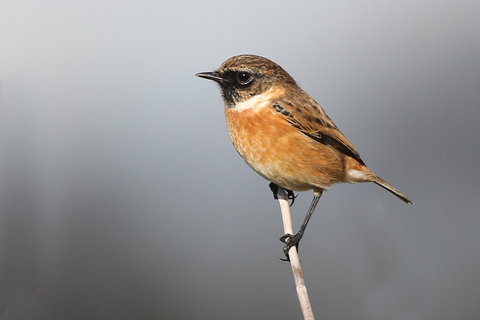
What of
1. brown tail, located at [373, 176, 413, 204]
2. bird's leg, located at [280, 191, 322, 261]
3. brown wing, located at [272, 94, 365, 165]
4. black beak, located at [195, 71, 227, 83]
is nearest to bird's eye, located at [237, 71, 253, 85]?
black beak, located at [195, 71, 227, 83]

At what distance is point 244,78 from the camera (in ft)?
13.2

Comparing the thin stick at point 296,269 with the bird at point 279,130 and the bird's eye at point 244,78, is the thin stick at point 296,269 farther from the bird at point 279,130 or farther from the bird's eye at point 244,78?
the bird's eye at point 244,78

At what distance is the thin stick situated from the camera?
3125mm

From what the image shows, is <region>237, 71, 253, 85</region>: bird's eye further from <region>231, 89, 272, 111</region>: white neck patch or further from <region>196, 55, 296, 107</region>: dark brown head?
<region>231, 89, 272, 111</region>: white neck patch

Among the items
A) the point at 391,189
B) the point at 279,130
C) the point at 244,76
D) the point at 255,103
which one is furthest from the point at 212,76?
the point at 391,189

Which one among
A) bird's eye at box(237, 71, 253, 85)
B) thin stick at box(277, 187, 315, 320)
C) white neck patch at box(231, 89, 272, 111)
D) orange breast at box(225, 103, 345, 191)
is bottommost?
thin stick at box(277, 187, 315, 320)

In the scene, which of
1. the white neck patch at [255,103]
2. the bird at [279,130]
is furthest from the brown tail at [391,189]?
the white neck patch at [255,103]

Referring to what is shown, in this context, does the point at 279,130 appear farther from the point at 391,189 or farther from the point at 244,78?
the point at 391,189

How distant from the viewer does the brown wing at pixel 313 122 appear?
413 cm

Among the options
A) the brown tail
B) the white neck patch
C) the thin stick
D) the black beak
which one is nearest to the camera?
the thin stick

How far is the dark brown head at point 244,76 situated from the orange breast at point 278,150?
0.12 metres

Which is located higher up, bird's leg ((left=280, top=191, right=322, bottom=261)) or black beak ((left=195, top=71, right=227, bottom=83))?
black beak ((left=195, top=71, right=227, bottom=83))

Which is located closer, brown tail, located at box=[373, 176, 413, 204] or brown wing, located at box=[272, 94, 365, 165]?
brown wing, located at box=[272, 94, 365, 165]

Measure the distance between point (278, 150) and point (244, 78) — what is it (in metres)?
0.60
